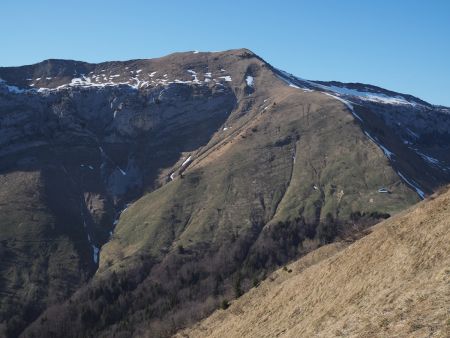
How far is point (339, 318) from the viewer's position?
132 feet

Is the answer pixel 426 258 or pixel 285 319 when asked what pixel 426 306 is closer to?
pixel 426 258

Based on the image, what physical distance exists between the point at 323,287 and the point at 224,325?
15325mm

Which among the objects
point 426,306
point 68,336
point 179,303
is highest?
point 426,306

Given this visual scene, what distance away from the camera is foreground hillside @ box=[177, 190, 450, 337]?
3253 cm

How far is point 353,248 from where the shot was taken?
56594 millimetres

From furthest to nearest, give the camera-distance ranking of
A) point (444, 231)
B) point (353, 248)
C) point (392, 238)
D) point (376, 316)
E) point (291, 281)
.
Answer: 1. point (291, 281)
2. point (353, 248)
3. point (392, 238)
4. point (444, 231)
5. point (376, 316)

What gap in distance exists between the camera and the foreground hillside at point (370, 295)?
32.5 metres

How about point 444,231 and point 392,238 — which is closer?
point 444,231

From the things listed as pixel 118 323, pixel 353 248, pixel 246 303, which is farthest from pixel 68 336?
pixel 353 248

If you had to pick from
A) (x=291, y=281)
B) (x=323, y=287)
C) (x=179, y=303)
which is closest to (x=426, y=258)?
(x=323, y=287)

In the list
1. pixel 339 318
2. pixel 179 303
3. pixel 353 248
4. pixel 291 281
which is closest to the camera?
pixel 339 318

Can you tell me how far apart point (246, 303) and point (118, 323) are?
130m

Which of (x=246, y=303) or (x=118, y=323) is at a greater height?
(x=246, y=303)

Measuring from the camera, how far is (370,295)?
41.4 meters
